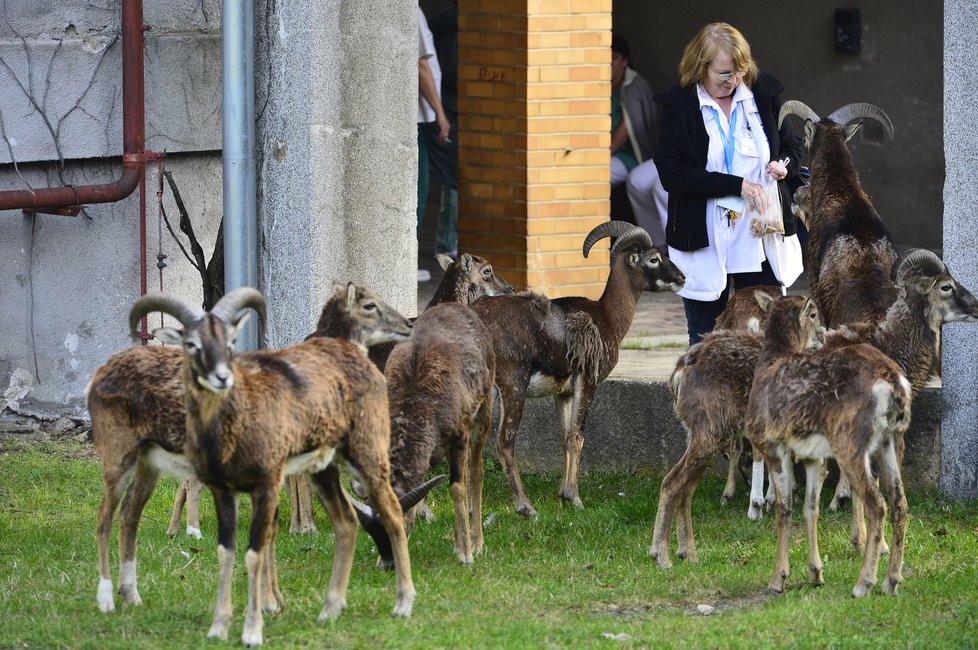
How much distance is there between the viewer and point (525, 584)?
8.10m

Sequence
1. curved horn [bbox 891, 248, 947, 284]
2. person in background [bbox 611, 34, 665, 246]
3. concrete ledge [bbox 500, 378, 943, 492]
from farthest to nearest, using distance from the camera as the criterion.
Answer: person in background [bbox 611, 34, 665, 246], concrete ledge [bbox 500, 378, 943, 492], curved horn [bbox 891, 248, 947, 284]

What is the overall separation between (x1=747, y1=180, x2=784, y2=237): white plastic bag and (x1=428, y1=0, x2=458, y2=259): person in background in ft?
15.9

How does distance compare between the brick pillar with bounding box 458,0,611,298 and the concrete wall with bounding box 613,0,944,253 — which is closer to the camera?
the brick pillar with bounding box 458,0,611,298

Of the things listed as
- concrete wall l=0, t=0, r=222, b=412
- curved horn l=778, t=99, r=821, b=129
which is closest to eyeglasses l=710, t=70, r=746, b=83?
curved horn l=778, t=99, r=821, b=129

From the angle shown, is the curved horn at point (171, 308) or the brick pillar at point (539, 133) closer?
the curved horn at point (171, 308)

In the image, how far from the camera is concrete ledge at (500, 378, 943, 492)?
34.6ft

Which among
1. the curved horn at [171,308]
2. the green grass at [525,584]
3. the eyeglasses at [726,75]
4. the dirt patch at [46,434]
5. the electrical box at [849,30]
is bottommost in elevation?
the green grass at [525,584]

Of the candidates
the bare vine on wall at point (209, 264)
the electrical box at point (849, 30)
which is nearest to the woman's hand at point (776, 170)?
the bare vine on wall at point (209, 264)

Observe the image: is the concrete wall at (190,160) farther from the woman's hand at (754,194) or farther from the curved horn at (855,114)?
the curved horn at (855,114)

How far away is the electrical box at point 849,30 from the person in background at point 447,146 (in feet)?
13.2

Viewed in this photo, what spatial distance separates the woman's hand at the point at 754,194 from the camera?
965 centimetres

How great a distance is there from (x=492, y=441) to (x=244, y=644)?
425 centimetres

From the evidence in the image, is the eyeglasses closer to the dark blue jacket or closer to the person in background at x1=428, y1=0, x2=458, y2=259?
the dark blue jacket

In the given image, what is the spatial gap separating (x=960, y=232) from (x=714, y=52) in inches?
72.0
